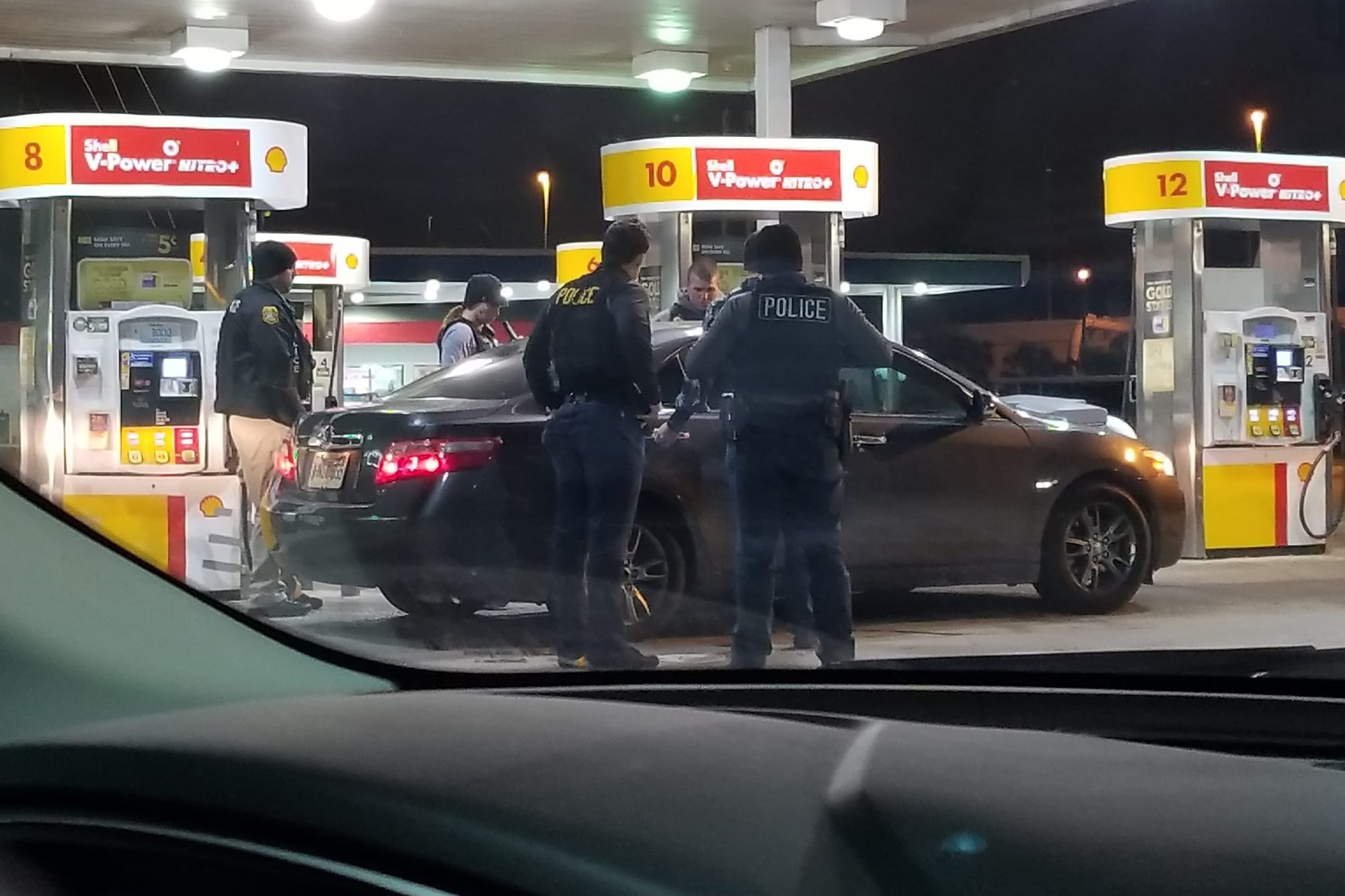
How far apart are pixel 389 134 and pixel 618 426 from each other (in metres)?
28.4

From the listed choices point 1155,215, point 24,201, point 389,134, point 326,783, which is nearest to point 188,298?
point 24,201

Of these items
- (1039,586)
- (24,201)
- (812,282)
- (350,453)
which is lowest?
(1039,586)

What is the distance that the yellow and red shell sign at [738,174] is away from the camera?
A: 10.3m

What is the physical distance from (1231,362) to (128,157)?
727 centimetres

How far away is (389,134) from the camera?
3341cm

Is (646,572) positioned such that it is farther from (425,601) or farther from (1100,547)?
(1100,547)

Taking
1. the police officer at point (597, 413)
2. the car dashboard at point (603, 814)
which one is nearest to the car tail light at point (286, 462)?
the police officer at point (597, 413)

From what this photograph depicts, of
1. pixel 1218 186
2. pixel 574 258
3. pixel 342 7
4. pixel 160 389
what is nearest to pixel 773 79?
pixel 1218 186

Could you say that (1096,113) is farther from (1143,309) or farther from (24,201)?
(24,201)

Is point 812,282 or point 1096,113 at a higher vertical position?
point 1096,113

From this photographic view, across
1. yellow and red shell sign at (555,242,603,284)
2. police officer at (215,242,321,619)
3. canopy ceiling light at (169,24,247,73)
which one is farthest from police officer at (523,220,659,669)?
yellow and red shell sign at (555,242,603,284)

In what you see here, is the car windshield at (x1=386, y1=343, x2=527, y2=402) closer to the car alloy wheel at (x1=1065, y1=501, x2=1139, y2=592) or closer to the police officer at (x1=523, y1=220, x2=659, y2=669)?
the police officer at (x1=523, y1=220, x2=659, y2=669)

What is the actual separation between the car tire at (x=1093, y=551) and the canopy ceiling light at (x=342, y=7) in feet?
16.9

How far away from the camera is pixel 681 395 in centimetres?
693
